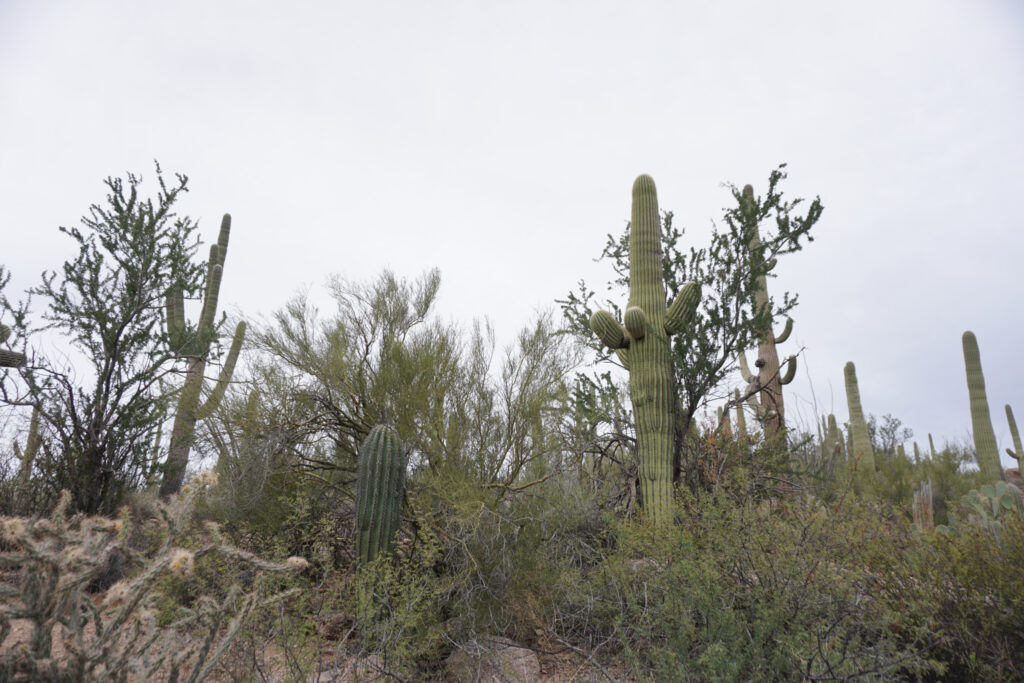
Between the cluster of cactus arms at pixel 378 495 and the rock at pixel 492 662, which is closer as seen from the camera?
the rock at pixel 492 662

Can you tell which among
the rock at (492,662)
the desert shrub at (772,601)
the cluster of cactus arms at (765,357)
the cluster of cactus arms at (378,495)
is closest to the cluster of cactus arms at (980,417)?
the cluster of cactus arms at (765,357)

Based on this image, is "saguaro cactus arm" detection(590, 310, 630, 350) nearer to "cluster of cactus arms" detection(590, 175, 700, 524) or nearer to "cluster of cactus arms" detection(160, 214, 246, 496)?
"cluster of cactus arms" detection(590, 175, 700, 524)

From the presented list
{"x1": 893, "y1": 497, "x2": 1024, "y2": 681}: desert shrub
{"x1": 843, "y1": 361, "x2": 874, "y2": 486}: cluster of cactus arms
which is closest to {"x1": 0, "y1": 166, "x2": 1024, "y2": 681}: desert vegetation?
{"x1": 893, "y1": 497, "x2": 1024, "y2": 681}: desert shrub

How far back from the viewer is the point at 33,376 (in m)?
6.63

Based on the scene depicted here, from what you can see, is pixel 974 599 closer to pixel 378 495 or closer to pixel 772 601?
pixel 772 601

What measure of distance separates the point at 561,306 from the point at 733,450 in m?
3.22

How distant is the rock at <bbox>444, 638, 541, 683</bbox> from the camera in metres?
4.61

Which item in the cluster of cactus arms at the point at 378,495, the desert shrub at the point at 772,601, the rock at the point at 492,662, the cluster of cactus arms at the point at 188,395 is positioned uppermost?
the cluster of cactus arms at the point at 188,395

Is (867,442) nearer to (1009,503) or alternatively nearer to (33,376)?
(1009,503)

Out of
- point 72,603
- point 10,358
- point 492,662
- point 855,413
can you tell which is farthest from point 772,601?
point 855,413

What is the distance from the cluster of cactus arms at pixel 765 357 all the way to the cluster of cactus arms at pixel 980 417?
4864 mm

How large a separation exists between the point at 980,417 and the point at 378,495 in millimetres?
12606

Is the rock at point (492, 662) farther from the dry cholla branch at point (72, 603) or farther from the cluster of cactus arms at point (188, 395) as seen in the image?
the cluster of cactus arms at point (188, 395)

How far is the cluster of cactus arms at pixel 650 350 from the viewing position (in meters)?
6.68
